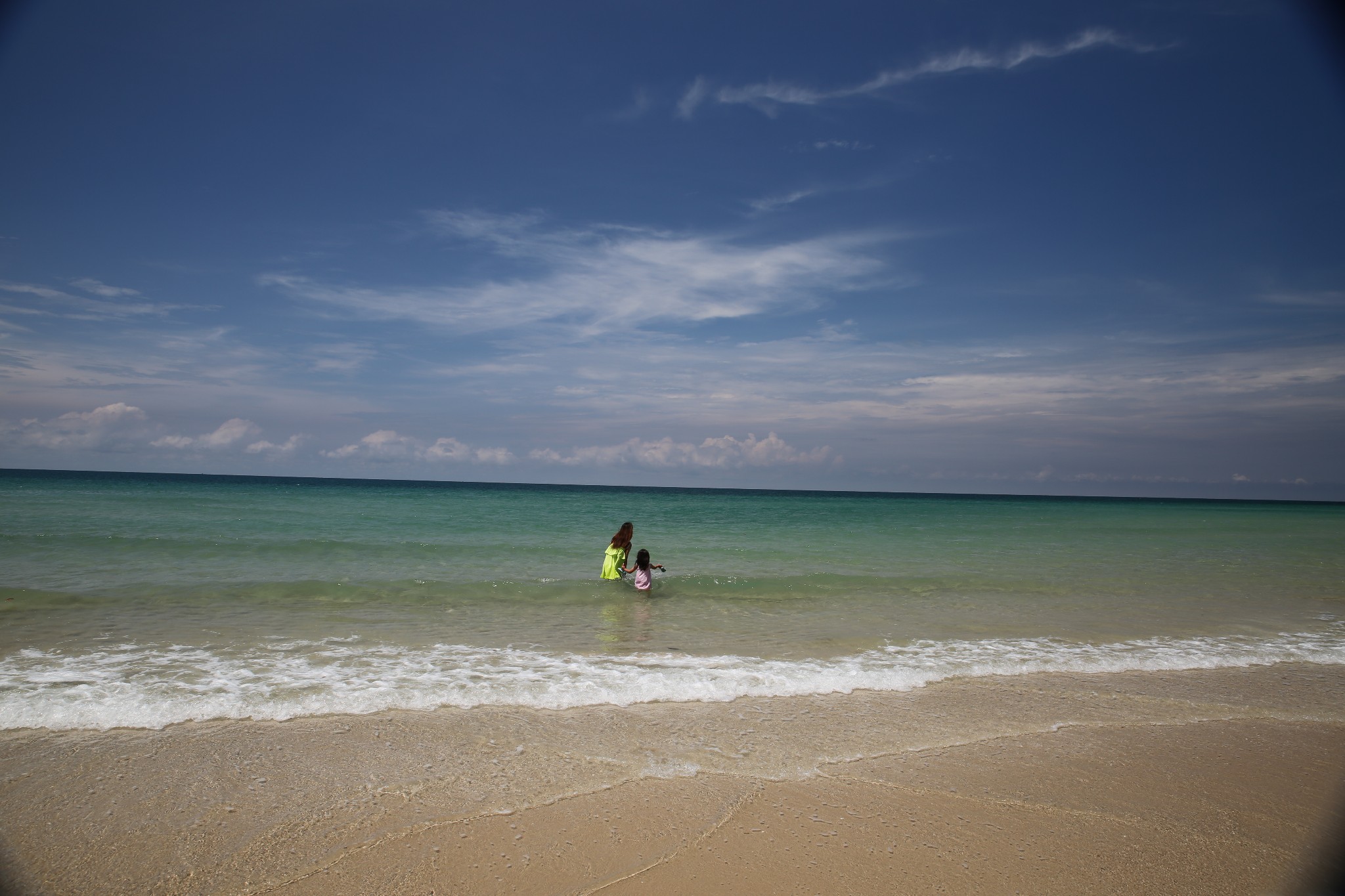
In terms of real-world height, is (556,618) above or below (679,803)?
Result: below

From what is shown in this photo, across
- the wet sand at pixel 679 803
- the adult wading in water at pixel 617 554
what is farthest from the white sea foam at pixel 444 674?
the adult wading in water at pixel 617 554

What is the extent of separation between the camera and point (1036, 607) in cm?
1166

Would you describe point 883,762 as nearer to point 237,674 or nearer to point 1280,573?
point 237,674

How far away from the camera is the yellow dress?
13.2m

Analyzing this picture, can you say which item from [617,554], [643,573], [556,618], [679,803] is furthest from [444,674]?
[617,554]

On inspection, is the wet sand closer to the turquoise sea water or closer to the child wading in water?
the turquoise sea water

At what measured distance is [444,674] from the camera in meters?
6.88

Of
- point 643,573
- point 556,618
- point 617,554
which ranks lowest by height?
point 556,618

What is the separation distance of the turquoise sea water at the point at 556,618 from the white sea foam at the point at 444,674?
33 millimetres

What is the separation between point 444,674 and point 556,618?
10.9 ft

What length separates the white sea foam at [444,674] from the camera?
5691mm

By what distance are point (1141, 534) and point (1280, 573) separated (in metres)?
15.1

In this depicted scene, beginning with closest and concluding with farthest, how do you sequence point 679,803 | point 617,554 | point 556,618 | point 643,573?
point 679,803 < point 556,618 < point 643,573 < point 617,554

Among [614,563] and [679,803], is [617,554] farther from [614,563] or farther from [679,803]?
[679,803]
